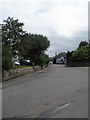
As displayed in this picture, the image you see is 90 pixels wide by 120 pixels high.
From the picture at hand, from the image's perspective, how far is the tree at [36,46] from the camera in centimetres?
4772

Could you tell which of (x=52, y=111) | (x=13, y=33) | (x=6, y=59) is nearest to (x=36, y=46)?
(x=13, y=33)

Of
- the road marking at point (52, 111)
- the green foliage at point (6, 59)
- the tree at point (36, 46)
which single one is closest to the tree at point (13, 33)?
the green foliage at point (6, 59)

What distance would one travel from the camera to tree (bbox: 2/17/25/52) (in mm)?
30875

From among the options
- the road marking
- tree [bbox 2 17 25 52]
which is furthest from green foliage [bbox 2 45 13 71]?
the road marking

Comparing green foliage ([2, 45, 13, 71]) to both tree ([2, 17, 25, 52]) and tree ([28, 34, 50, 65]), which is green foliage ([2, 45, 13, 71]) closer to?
tree ([2, 17, 25, 52])

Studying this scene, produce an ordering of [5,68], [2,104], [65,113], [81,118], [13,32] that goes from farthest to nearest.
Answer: [13,32] < [5,68] < [2,104] < [65,113] < [81,118]

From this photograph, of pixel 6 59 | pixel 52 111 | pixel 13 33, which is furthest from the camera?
pixel 13 33

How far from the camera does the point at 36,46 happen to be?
48.5 m

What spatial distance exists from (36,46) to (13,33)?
699 inches

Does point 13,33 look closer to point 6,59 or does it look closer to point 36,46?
point 6,59

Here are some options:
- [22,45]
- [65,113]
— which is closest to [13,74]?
[22,45]

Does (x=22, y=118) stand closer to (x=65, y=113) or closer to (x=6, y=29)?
(x=65, y=113)

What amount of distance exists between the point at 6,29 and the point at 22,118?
23.8 m

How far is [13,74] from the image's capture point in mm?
24797
